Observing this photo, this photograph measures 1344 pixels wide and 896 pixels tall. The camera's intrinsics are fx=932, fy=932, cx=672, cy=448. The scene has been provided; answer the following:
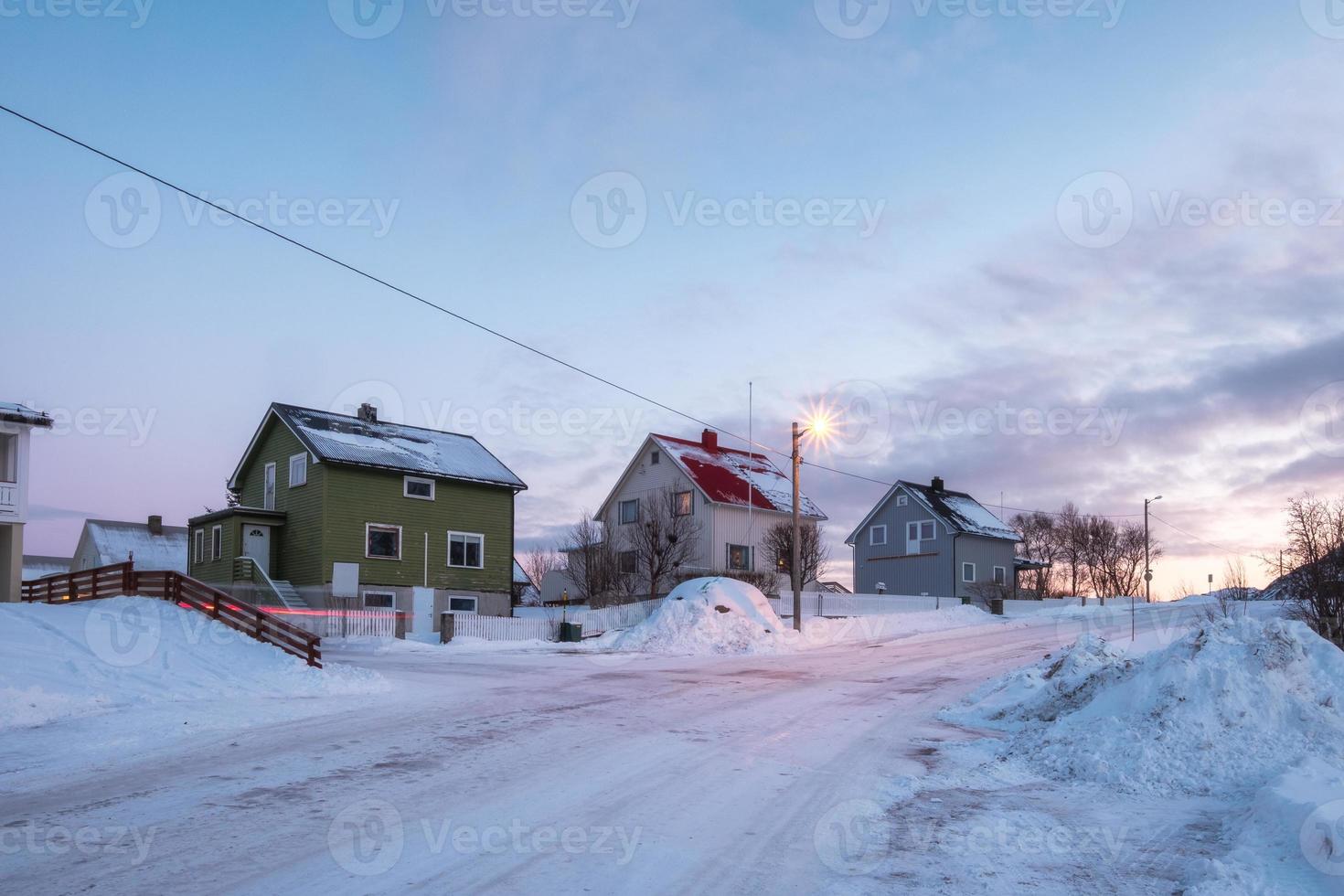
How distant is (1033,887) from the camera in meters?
6.88

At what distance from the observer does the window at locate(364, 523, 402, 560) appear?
37938 mm

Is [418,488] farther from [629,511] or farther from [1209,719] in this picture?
[1209,719]

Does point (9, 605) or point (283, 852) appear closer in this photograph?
point (283, 852)

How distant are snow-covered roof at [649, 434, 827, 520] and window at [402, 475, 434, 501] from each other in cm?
1468

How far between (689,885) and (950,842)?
104 inches

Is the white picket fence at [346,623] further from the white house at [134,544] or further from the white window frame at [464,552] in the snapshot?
the white house at [134,544]

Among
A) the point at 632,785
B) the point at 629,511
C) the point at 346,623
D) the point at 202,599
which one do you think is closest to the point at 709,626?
the point at 346,623

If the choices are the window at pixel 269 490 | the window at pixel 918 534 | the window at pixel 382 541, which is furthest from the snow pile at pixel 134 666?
the window at pixel 918 534

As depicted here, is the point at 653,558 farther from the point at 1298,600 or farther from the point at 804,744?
the point at 804,744

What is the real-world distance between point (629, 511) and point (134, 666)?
123 feet

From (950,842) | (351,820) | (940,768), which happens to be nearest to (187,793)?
(351,820)

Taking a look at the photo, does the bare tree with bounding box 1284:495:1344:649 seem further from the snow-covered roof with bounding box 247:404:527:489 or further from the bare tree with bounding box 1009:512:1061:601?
the bare tree with bounding box 1009:512:1061:601

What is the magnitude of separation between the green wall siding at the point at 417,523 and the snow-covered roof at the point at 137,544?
26743 millimetres

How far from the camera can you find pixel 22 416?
2712cm
